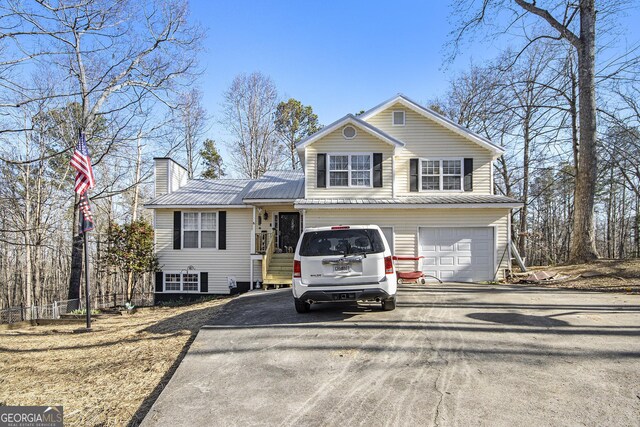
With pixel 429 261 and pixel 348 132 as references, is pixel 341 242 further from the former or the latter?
pixel 348 132

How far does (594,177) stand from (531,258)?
23.5m

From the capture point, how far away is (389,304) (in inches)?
291

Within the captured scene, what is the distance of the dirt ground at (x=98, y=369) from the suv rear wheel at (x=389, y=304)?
367cm

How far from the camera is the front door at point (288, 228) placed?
55.6 ft

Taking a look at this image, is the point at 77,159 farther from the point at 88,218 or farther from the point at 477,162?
the point at 477,162

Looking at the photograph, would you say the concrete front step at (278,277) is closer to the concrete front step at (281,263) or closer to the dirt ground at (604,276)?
the concrete front step at (281,263)

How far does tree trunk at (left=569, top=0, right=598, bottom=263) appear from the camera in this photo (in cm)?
1388

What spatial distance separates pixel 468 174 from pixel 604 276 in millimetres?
5723

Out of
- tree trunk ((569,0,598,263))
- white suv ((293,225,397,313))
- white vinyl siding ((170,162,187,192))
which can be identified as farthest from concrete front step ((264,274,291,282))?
tree trunk ((569,0,598,263))

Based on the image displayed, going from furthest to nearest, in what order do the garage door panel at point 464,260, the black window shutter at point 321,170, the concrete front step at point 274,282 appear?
1. the black window shutter at point 321,170
2. the garage door panel at point 464,260
3. the concrete front step at point 274,282

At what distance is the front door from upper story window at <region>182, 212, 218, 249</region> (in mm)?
2908

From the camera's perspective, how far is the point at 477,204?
13.6 meters

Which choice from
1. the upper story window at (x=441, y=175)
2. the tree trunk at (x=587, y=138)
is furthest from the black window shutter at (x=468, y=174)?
the tree trunk at (x=587, y=138)

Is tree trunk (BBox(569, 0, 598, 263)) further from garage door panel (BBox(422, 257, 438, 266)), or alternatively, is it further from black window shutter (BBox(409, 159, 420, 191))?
black window shutter (BBox(409, 159, 420, 191))
